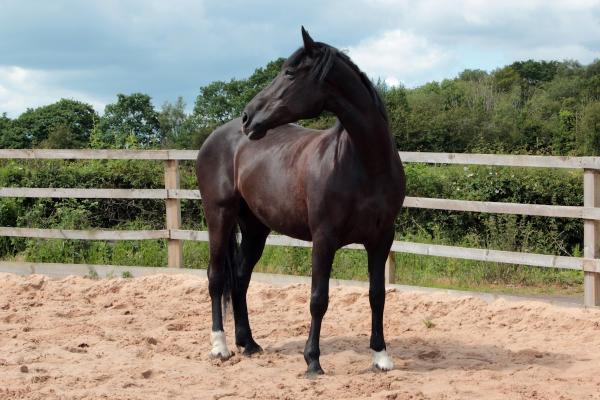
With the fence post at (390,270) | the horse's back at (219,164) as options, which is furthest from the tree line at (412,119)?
the horse's back at (219,164)

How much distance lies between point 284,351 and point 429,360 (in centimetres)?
105

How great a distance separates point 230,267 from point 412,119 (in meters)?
22.4

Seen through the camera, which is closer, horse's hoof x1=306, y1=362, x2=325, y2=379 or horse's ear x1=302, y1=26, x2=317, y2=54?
horse's ear x1=302, y1=26, x2=317, y2=54

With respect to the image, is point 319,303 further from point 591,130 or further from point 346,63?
point 591,130

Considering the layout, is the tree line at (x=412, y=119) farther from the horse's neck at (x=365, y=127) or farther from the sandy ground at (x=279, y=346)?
the horse's neck at (x=365, y=127)

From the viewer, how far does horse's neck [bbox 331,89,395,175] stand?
4.28 m

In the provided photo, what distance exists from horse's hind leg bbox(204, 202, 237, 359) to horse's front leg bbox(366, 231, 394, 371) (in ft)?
3.74

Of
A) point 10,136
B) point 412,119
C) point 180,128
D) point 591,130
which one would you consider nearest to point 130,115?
point 180,128

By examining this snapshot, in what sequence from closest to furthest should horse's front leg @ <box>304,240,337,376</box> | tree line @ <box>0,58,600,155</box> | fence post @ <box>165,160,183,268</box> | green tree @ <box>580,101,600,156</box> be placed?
1. horse's front leg @ <box>304,240,337,376</box>
2. fence post @ <box>165,160,183,268</box>
3. tree line @ <box>0,58,600,155</box>
4. green tree @ <box>580,101,600,156</box>

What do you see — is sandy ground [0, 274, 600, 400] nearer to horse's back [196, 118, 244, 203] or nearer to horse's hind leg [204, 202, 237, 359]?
horse's hind leg [204, 202, 237, 359]

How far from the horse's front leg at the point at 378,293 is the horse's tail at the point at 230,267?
1.17m

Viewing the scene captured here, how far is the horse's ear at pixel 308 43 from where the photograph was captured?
4.14 meters

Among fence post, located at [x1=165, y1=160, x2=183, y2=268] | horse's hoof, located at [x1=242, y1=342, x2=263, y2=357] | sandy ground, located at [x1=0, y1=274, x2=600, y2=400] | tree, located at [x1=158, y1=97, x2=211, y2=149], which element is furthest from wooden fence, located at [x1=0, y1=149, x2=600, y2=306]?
tree, located at [x1=158, y1=97, x2=211, y2=149]

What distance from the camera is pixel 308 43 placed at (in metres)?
4.21
